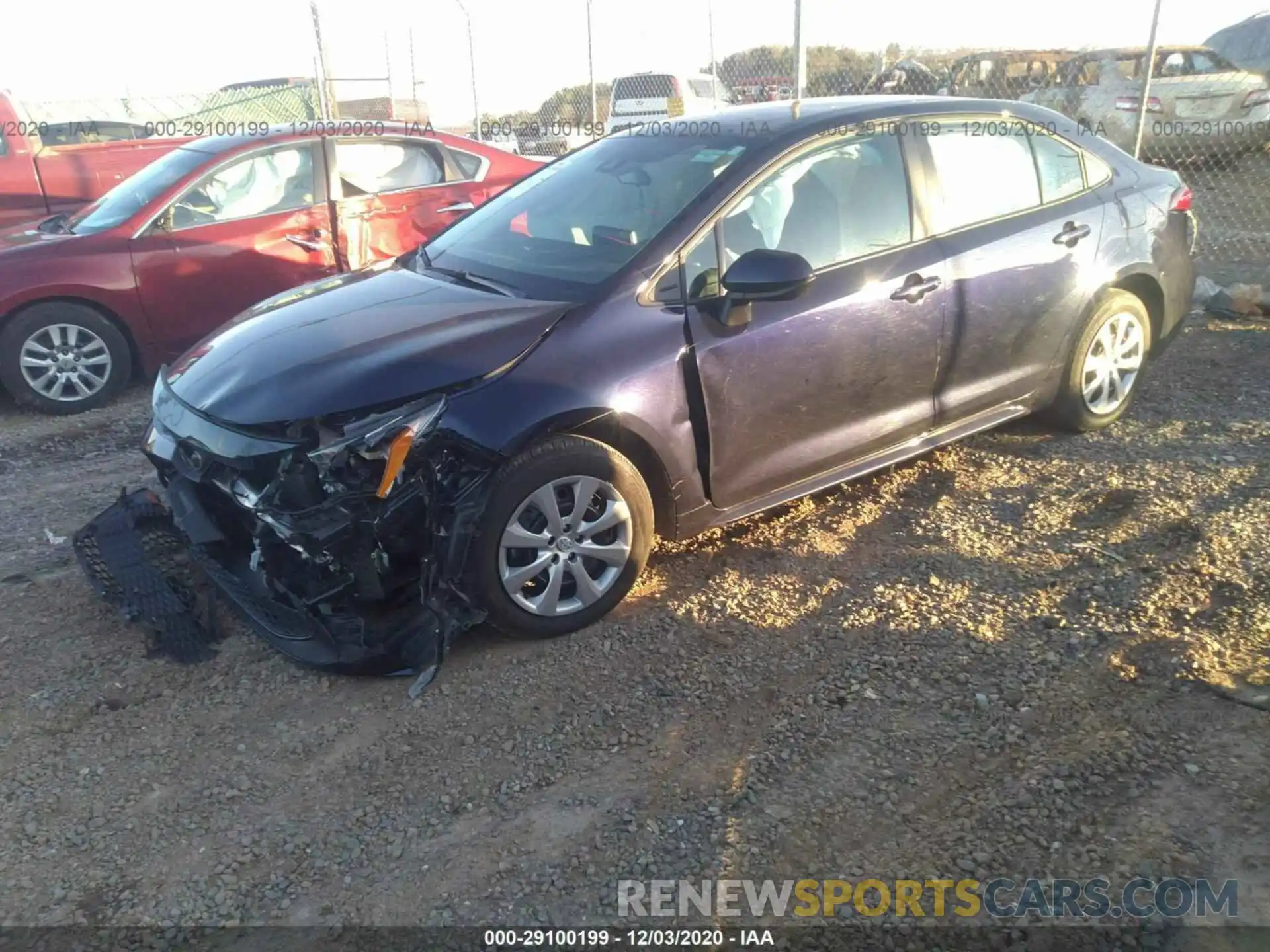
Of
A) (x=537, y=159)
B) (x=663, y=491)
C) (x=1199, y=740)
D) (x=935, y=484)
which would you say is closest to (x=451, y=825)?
(x=663, y=491)

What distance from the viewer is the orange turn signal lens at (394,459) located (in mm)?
3098

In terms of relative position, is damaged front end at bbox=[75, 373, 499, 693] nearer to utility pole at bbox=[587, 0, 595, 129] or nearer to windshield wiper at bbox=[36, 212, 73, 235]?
windshield wiper at bbox=[36, 212, 73, 235]

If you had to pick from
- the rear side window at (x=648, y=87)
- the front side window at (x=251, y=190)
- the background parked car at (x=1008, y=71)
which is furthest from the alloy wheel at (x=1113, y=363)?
the rear side window at (x=648, y=87)

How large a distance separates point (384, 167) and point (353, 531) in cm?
492

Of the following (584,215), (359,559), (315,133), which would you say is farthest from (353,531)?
(315,133)

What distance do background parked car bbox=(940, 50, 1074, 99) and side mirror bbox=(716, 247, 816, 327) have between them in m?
12.6

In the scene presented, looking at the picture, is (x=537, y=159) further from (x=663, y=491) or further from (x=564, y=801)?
(x=564, y=801)

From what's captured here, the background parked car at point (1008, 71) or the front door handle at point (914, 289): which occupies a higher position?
the background parked car at point (1008, 71)

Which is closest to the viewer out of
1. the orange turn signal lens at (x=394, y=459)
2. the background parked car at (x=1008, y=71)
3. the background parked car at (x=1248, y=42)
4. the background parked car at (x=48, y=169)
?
the orange turn signal lens at (x=394, y=459)

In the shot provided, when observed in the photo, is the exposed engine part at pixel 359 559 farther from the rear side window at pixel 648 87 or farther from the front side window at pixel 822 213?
the rear side window at pixel 648 87

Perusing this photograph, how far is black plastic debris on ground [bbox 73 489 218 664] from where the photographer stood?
11.4 feet

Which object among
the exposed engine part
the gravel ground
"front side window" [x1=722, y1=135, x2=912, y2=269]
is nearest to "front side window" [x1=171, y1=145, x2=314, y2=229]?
the gravel ground

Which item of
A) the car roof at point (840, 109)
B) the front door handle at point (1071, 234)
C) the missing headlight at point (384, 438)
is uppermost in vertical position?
the car roof at point (840, 109)

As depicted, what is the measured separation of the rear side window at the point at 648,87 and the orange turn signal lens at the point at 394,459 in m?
14.6
